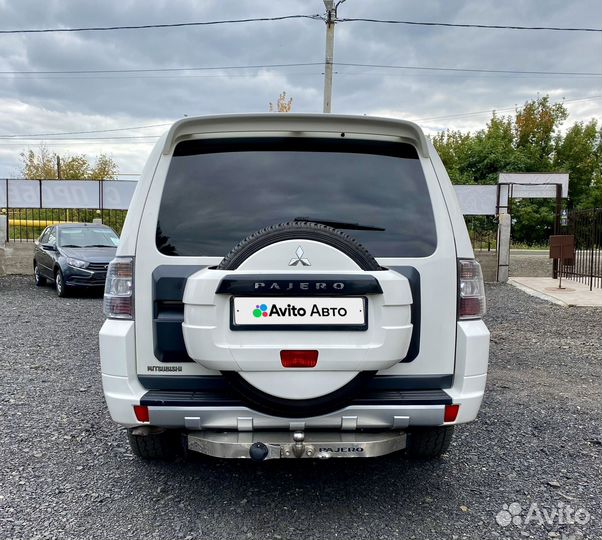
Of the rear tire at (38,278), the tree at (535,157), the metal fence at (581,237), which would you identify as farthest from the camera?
the tree at (535,157)

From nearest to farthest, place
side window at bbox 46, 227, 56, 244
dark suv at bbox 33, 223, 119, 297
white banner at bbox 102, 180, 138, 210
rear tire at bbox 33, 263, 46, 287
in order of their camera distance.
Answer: dark suv at bbox 33, 223, 119, 297
side window at bbox 46, 227, 56, 244
rear tire at bbox 33, 263, 46, 287
white banner at bbox 102, 180, 138, 210

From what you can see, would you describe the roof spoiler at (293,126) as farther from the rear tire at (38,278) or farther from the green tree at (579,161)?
the green tree at (579,161)

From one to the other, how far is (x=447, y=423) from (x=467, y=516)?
2.07ft

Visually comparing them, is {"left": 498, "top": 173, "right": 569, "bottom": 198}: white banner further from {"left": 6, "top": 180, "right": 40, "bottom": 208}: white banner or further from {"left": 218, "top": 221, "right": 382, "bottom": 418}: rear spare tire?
{"left": 218, "top": 221, "right": 382, "bottom": 418}: rear spare tire

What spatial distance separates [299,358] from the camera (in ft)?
7.20

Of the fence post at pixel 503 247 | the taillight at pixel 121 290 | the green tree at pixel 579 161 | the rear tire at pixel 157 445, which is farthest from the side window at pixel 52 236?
the green tree at pixel 579 161

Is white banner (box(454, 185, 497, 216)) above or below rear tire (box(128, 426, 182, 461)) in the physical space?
above

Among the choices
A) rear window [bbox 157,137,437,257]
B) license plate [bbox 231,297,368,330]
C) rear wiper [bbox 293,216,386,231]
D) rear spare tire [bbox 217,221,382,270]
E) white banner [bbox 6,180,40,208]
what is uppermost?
white banner [bbox 6,180,40,208]

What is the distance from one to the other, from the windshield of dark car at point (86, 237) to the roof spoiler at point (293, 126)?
936cm

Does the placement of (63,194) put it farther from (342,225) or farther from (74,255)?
(342,225)

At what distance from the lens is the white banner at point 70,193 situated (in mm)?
14539

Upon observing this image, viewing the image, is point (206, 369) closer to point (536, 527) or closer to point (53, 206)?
point (536, 527)

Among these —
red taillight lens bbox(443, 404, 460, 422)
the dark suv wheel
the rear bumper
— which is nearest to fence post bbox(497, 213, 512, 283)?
the dark suv wheel

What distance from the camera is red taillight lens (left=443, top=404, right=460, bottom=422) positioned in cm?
234
